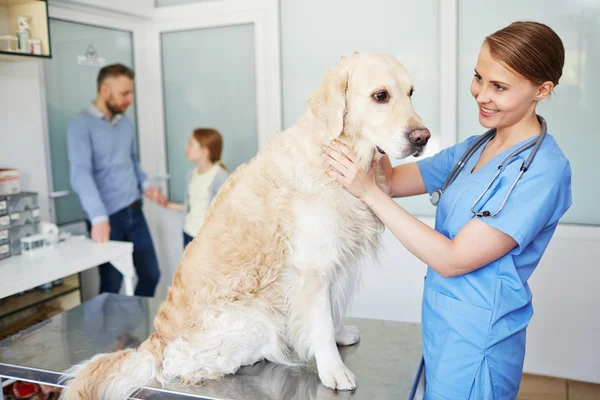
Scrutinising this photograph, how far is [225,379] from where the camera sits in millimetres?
1574

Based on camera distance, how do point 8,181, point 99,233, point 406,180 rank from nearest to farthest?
1. point 406,180
2. point 8,181
3. point 99,233

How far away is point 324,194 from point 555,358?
2.47 metres

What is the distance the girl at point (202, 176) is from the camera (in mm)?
3586

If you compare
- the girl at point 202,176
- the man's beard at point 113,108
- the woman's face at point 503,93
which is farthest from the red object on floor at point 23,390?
the woman's face at point 503,93

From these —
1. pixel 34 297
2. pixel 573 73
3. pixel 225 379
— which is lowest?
pixel 34 297

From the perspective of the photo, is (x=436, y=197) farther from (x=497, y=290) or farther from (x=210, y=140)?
(x=210, y=140)

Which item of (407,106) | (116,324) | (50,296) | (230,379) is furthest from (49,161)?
(407,106)

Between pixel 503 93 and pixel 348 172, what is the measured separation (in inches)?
18.4

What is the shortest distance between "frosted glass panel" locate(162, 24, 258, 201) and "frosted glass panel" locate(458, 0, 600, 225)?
1.65 meters

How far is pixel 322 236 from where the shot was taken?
1510 millimetres

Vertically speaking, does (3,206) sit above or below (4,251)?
above

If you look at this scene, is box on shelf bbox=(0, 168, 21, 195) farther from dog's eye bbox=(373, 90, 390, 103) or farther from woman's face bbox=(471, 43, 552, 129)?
woman's face bbox=(471, 43, 552, 129)

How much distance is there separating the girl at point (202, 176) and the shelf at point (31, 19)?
113cm

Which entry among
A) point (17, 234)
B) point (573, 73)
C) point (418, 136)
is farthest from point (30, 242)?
point (573, 73)
